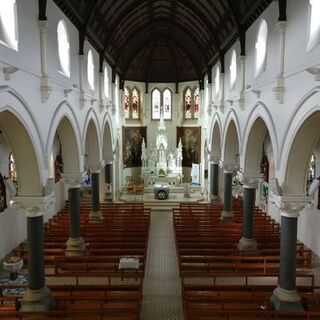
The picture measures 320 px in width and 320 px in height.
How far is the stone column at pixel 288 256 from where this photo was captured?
12.1 m

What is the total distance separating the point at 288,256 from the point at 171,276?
5.42 meters

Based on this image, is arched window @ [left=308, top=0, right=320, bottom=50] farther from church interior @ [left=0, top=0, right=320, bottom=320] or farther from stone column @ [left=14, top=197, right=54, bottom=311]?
stone column @ [left=14, top=197, right=54, bottom=311]

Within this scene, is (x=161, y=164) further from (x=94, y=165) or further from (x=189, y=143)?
(x=94, y=165)

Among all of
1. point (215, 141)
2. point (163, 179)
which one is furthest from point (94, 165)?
point (163, 179)

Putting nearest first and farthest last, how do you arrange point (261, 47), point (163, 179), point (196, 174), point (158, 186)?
point (261, 47)
point (158, 186)
point (163, 179)
point (196, 174)

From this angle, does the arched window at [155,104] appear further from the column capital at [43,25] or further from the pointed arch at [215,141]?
the column capital at [43,25]

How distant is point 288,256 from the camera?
12.4 meters

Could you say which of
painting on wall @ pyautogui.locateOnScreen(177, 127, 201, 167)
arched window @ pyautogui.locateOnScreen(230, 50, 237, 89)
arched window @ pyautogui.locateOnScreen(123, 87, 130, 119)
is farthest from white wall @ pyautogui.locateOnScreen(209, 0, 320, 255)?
arched window @ pyautogui.locateOnScreen(123, 87, 130, 119)

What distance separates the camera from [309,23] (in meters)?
10.6

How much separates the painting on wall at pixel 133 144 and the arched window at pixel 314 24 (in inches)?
1118

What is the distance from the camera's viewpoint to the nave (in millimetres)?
11812

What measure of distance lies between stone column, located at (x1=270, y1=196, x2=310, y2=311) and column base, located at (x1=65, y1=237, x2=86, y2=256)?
8.74 m

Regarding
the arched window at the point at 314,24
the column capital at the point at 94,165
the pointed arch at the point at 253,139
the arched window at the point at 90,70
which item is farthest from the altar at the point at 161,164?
the arched window at the point at 314,24

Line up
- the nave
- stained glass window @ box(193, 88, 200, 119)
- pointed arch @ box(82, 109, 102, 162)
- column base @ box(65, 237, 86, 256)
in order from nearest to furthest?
the nave → column base @ box(65, 237, 86, 256) → pointed arch @ box(82, 109, 102, 162) → stained glass window @ box(193, 88, 200, 119)
